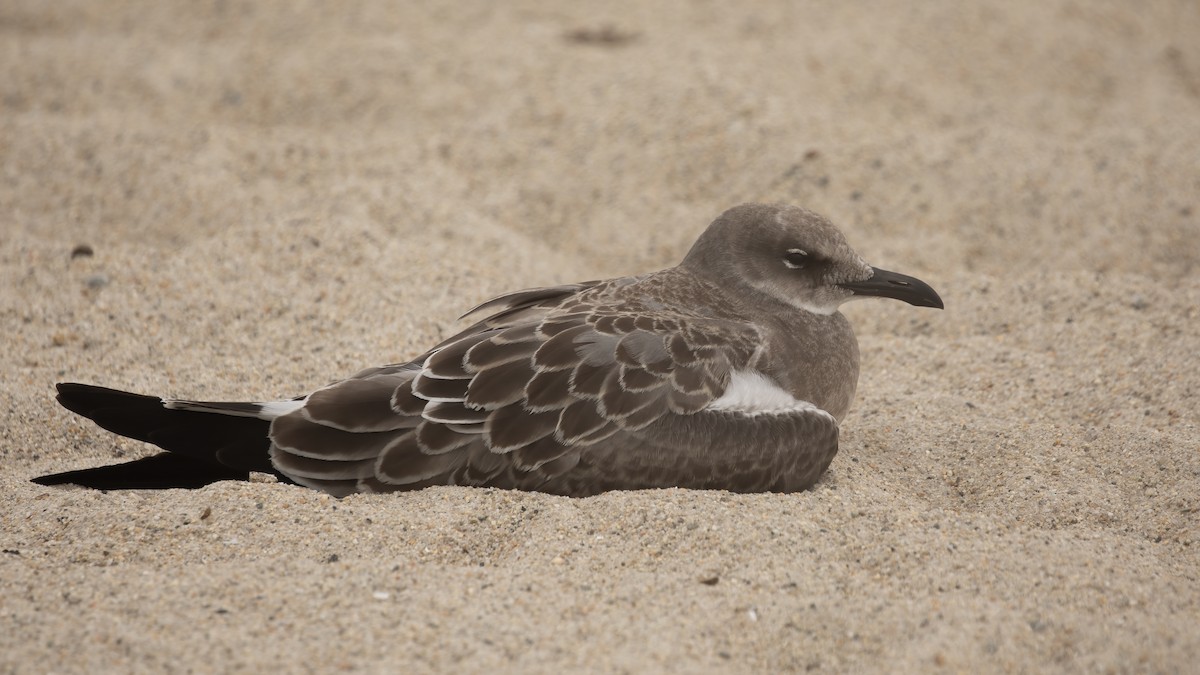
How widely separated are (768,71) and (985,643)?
18.5 ft

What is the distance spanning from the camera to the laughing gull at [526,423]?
4488mm

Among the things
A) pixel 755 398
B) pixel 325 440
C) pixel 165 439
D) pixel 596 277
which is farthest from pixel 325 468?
pixel 596 277

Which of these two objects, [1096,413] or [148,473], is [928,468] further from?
[148,473]

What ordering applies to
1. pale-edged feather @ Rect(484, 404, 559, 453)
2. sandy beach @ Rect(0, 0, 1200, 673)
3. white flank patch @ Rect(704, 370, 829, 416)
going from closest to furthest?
sandy beach @ Rect(0, 0, 1200, 673)
pale-edged feather @ Rect(484, 404, 559, 453)
white flank patch @ Rect(704, 370, 829, 416)

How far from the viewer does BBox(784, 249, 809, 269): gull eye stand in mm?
A: 5129

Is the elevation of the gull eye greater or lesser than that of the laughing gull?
greater

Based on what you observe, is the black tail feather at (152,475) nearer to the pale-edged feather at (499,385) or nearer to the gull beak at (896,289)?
the pale-edged feather at (499,385)

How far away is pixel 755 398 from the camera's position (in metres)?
4.67

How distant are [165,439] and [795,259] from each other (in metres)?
2.66

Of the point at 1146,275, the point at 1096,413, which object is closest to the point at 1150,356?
the point at 1096,413

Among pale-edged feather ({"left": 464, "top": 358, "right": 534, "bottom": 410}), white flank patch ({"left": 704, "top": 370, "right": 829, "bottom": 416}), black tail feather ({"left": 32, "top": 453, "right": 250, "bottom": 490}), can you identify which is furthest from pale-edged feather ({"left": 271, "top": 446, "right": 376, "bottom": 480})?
white flank patch ({"left": 704, "top": 370, "right": 829, "bottom": 416})

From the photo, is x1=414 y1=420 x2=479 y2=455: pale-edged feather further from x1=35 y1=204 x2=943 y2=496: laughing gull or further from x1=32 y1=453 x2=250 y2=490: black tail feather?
x1=32 y1=453 x2=250 y2=490: black tail feather

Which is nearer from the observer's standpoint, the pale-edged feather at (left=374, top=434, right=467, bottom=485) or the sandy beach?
the sandy beach

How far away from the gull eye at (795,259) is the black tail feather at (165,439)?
88.8 inches
